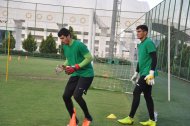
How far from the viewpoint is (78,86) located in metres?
5.96

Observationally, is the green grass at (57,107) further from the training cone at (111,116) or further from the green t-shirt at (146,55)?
the green t-shirt at (146,55)

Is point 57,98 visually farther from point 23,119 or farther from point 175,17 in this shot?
point 175,17

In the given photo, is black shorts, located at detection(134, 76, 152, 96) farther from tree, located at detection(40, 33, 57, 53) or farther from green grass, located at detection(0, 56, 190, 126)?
tree, located at detection(40, 33, 57, 53)

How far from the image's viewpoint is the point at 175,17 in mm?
23000

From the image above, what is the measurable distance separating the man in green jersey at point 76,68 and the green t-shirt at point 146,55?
3.50 feet

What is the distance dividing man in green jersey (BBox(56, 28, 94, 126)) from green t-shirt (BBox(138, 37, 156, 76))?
42.0 inches

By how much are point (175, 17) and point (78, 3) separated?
4039 cm

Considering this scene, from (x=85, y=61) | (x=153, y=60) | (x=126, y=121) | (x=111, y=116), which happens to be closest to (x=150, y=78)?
(x=153, y=60)

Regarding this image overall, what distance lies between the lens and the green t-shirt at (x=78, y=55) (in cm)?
591

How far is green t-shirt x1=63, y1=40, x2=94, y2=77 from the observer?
5910 millimetres

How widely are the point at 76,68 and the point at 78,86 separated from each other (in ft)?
1.17

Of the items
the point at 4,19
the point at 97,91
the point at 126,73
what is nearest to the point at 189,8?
the point at 126,73

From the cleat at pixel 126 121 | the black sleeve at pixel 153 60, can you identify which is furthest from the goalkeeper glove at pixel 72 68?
the cleat at pixel 126 121

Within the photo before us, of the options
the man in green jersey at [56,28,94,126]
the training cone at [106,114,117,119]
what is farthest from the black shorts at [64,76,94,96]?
the training cone at [106,114,117,119]
